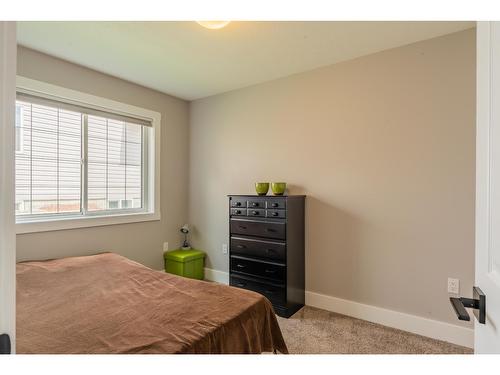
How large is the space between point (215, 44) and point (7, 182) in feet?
7.55

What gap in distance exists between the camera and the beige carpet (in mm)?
2068

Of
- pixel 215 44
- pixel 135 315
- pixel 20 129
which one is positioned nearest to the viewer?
pixel 135 315

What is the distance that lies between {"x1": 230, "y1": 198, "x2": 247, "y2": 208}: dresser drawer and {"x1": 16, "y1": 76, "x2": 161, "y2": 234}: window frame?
45.7 inches

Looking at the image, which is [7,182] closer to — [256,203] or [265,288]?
[256,203]

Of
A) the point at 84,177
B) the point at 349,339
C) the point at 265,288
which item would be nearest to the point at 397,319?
the point at 349,339

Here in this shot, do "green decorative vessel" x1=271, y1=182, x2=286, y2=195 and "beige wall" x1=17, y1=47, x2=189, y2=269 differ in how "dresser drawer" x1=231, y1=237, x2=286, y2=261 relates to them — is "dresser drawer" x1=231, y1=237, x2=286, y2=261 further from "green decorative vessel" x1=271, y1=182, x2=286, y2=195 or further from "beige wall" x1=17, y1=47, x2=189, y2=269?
"beige wall" x1=17, y1=47, x2=189, y2=269

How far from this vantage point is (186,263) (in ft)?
11.3

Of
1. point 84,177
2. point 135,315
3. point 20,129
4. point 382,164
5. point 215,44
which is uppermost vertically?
point 215,44

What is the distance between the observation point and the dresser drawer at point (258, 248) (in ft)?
8.79

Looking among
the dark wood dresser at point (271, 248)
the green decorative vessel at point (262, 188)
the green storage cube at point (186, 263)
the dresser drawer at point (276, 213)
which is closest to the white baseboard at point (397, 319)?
the dark wood dresser at point (271, 248)

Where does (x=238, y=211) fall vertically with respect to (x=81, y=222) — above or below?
above

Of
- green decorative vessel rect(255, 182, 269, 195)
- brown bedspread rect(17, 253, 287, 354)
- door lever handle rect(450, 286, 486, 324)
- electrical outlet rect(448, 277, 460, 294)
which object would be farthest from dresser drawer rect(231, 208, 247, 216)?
door lever handle rect(450, 286, 486, 324)

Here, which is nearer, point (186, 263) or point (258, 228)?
point (258, 228)

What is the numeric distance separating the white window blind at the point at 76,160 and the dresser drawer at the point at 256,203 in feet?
4.96
